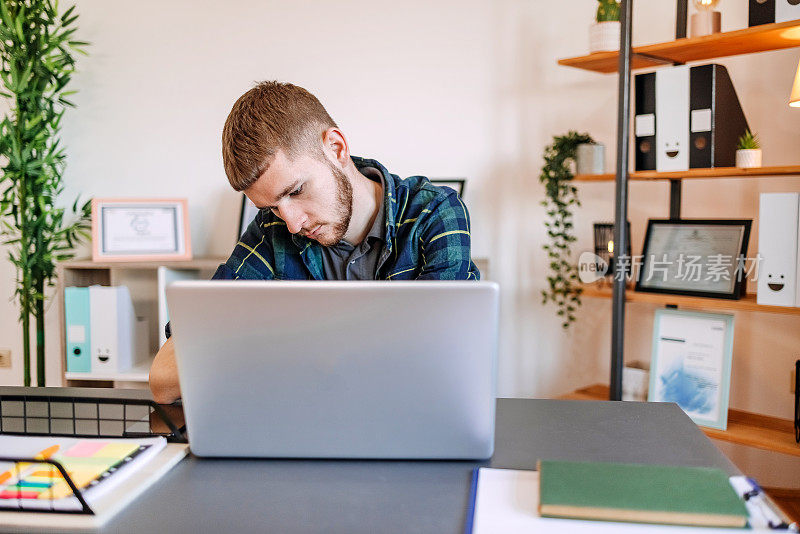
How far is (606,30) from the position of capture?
2502 millimetres

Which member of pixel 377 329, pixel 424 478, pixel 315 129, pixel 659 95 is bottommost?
pixel 424 478

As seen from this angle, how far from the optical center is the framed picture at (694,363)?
2361mm

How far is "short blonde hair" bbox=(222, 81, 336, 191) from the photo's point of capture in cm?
137

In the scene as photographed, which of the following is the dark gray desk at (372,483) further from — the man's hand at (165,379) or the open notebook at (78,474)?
the man's hand at (165,379)

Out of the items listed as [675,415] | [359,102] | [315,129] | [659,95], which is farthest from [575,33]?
[675,415]

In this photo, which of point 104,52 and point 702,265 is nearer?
point 702,265

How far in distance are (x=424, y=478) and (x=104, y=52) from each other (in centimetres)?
302

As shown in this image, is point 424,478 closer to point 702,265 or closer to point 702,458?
point 702,458

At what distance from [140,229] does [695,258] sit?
7.02 ft

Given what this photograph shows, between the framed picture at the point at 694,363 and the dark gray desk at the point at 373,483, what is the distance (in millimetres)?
1336

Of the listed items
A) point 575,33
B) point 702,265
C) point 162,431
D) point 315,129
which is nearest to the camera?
A: point 162,431

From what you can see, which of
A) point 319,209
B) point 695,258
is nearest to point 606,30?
point 695,258

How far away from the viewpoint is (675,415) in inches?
46.3

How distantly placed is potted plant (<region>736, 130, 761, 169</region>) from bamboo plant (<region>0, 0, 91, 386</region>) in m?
2.47
